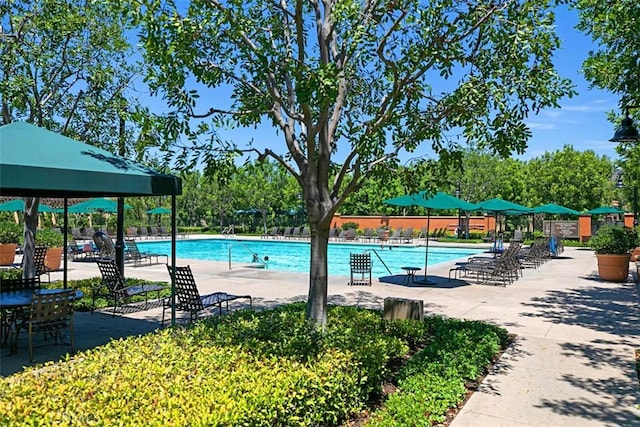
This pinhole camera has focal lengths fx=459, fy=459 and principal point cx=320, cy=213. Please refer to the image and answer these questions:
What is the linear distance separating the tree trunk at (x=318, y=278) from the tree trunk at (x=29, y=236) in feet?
21.2

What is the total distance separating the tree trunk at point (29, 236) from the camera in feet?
31.4

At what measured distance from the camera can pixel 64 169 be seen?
16.8ft

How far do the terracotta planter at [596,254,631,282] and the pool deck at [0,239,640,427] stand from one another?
308mm

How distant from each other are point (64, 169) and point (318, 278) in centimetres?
336

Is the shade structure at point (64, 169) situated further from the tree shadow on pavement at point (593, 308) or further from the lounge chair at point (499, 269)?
the lounge chair at point (499, 269)

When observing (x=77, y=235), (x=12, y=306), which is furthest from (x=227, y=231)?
(x=12, y=306)

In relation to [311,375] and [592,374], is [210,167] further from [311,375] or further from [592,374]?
[592,374]

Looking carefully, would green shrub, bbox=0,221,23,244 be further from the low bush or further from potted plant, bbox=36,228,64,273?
the low bush

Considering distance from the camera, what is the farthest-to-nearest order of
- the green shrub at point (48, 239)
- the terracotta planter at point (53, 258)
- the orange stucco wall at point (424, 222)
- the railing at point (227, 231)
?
1. the railing at point (227, 231)
2. the orange stucco wall at point (424, 222)
3. the green shrub at point (48, 239)
4. the terracotta planter at point (53, 258)

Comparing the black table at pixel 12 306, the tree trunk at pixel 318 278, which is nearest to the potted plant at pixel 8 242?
the black table at pixel 12 306

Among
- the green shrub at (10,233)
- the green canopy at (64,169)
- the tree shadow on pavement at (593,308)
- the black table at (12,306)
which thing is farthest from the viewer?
the green shrub at (10,233)

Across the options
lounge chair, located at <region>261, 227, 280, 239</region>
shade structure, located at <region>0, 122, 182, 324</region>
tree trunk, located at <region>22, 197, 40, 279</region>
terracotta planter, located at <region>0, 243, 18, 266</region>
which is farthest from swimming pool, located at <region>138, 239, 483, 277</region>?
shade structure, located at <region>0, 122, 182, 324</region>

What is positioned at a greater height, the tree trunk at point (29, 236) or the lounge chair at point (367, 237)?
the tree trunk at point (29, 236)

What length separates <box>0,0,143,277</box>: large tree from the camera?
29.9 ft
